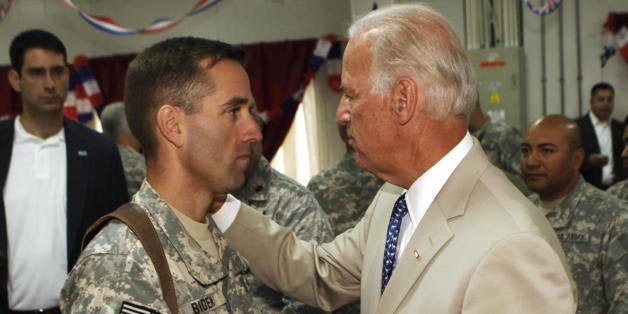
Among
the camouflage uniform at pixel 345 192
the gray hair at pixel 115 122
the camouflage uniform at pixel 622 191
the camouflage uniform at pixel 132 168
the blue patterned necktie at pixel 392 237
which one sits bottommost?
the camouflage uniform at pixel 622 191

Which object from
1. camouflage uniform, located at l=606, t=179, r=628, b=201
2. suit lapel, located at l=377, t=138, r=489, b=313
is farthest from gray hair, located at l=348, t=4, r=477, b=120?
camouflage uniform, located at l=606, t=179, r=628, b=201

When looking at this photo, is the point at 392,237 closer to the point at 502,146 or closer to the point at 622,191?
the point at 622,191

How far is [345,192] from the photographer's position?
3820mm

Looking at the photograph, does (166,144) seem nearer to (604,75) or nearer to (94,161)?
(94,161)

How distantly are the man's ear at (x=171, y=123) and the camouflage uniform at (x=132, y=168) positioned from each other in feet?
8.36

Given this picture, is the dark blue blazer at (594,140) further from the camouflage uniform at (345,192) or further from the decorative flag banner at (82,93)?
the decorative flag banner at (82,93)

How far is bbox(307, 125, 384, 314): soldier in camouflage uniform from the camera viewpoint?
376 cm

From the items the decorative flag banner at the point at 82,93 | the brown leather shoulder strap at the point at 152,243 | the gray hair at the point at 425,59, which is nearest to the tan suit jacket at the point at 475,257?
the gray hair at the point at 425,59

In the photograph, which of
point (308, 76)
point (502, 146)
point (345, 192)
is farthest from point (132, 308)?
point (308, 76)

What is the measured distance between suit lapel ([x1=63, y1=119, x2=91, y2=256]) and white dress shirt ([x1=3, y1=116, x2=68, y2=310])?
0.06 m

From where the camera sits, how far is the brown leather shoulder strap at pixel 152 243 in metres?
1.45

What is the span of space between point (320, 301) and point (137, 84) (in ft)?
3.03

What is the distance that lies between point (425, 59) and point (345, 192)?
227 cm

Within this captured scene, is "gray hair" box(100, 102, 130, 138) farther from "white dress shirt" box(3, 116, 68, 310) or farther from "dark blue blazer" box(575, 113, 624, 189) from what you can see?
"dark blue blazer" box(575, 113, 624, 189)
